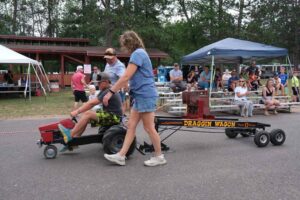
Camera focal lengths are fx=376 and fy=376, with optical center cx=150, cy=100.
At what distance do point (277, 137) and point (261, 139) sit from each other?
369 mm

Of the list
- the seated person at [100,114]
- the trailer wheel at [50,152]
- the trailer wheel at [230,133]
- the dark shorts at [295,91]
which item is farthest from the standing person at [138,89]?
the dark shorts at [295,91]

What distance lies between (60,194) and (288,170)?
9.77ft

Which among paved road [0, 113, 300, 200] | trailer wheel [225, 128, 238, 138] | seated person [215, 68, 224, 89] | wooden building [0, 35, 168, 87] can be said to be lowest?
paved road [0, 113, 300, 200]

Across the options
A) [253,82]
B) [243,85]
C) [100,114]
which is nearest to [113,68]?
[100,114]

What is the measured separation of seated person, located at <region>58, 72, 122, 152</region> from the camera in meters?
5.65

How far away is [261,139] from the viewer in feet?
21.1

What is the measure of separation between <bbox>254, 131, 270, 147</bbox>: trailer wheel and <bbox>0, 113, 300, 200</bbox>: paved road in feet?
0.36

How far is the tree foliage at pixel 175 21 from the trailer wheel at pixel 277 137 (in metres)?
27.2

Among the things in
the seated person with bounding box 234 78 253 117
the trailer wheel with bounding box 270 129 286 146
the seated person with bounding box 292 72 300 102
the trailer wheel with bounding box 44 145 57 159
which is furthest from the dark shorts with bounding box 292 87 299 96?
the trailer wheel with bounding box 44 145 57 159

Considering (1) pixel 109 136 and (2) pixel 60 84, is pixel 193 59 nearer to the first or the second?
(1) pixel 109 136

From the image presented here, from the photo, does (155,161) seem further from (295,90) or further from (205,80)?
(295,90)

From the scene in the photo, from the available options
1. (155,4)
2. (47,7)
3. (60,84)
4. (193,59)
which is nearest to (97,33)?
(155,4)

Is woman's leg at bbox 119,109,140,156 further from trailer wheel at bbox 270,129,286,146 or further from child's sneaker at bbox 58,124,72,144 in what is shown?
trailer wheel at bbox 270,129,286,146

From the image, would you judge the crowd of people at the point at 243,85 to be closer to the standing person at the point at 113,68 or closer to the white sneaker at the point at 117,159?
the standing person at the point at 113,68
